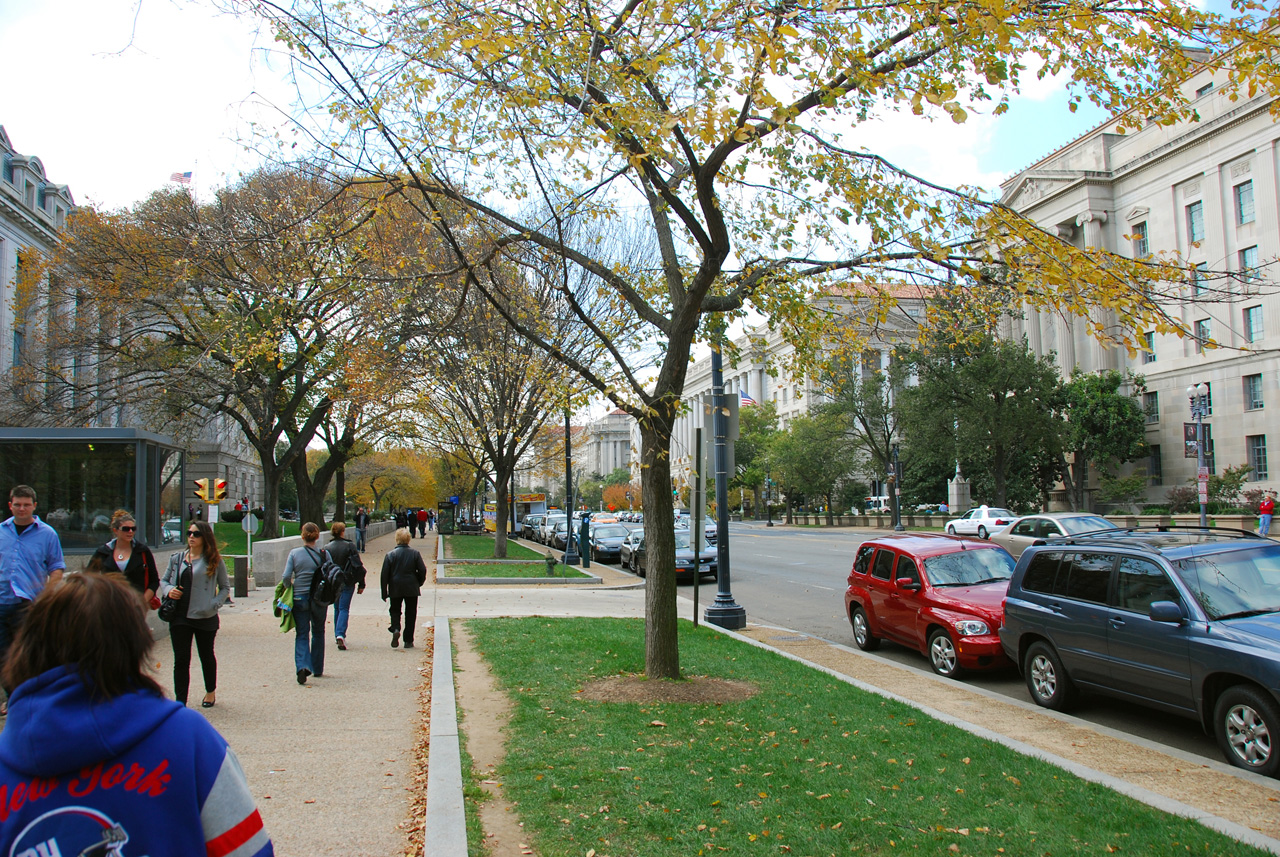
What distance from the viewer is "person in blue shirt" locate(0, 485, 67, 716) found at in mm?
6406

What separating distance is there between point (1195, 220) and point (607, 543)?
39.0 metres

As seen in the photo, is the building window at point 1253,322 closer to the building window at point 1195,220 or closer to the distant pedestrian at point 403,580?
the building window at point 1195,220

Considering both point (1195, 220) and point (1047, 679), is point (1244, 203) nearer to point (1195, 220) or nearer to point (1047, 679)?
point (1195, 220)

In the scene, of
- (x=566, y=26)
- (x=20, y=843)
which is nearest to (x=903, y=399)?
(x=566, y=26)

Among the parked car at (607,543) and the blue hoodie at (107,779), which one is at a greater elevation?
the blue hoodie at (107,779)

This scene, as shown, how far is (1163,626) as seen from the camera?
23.7ft

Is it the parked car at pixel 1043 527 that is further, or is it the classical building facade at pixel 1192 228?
the classical building facade at pixel 1192 228

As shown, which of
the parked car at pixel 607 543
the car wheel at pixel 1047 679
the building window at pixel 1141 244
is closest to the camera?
the car wheel at pixel 1047 679

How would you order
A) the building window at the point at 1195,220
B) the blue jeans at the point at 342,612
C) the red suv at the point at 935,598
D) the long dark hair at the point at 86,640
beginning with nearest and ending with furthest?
the long dark hair at the point at 86,640, the red suv at the point at 935,598, the blue jeans at the point at 342,612, the building window at the point at 1195,220

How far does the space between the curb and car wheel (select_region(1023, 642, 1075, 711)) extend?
18.2 feet

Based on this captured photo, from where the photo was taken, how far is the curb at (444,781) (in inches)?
183

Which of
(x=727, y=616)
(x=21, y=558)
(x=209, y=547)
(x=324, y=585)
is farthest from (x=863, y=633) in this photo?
(x=21, y=558)

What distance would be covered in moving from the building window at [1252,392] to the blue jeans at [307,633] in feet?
163

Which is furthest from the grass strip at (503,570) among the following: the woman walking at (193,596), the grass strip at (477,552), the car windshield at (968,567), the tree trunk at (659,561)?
the woman walking at (193,596)
